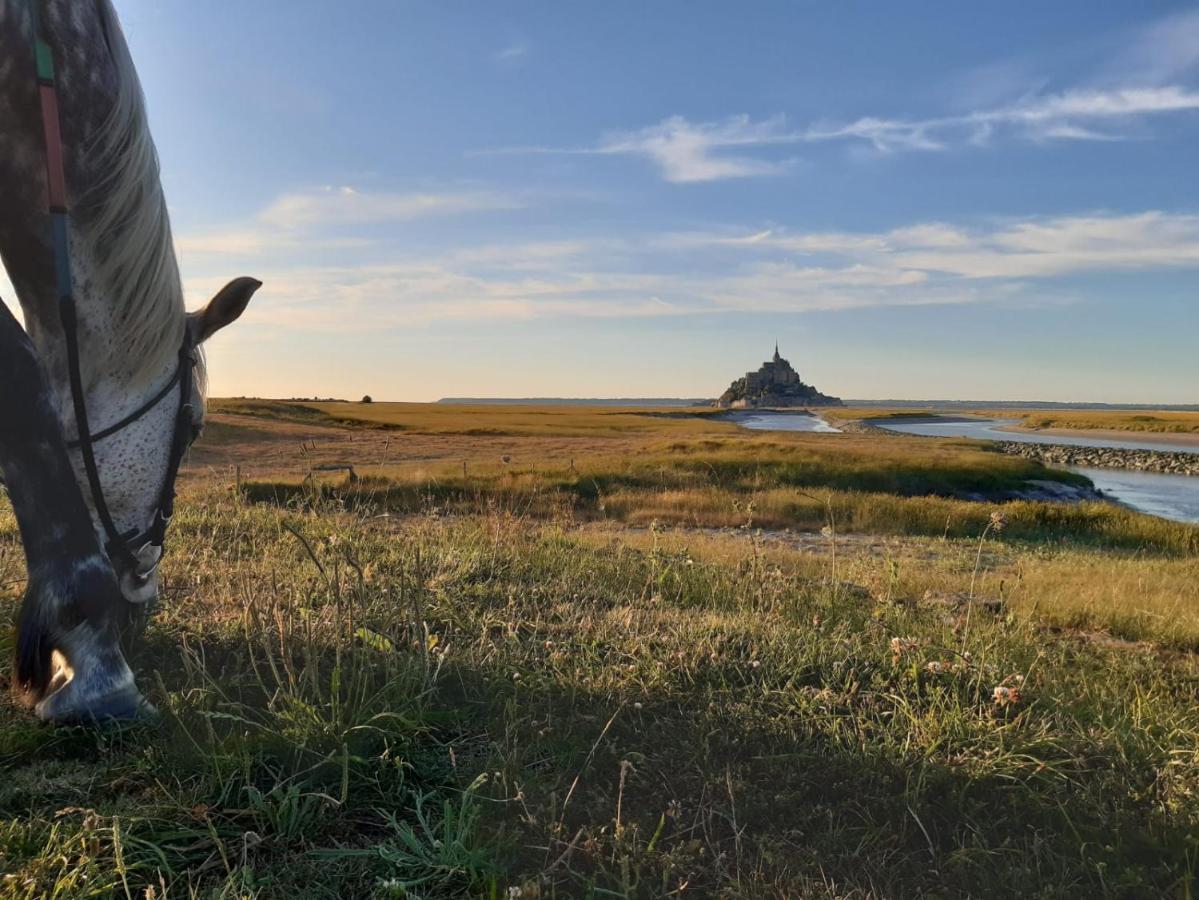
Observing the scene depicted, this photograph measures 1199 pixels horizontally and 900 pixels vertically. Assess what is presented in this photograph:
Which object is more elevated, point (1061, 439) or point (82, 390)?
point (82, 390)

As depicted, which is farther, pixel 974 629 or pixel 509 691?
pixel 974 629

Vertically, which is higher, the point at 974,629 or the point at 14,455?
the point at 14,455

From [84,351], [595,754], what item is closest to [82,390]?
[84,351]

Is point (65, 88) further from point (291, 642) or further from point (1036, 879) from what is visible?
point (1036, 879)

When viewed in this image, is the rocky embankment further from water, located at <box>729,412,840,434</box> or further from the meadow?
the meadow

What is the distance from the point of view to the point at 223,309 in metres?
3.46

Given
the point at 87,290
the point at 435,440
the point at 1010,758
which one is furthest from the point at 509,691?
the point at 435,440

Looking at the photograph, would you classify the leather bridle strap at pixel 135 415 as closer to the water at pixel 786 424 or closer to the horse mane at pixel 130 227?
the horse mane at pixel 130 227

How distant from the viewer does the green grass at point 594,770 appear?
217 centimetres

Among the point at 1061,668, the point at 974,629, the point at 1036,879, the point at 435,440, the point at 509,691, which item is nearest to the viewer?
the point at 1036,879

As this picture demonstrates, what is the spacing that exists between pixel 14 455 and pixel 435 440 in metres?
41.4

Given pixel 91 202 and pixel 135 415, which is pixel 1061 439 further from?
pixel 91 202

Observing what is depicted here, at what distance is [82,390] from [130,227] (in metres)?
0.76

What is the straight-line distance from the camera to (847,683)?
11.3 ft
